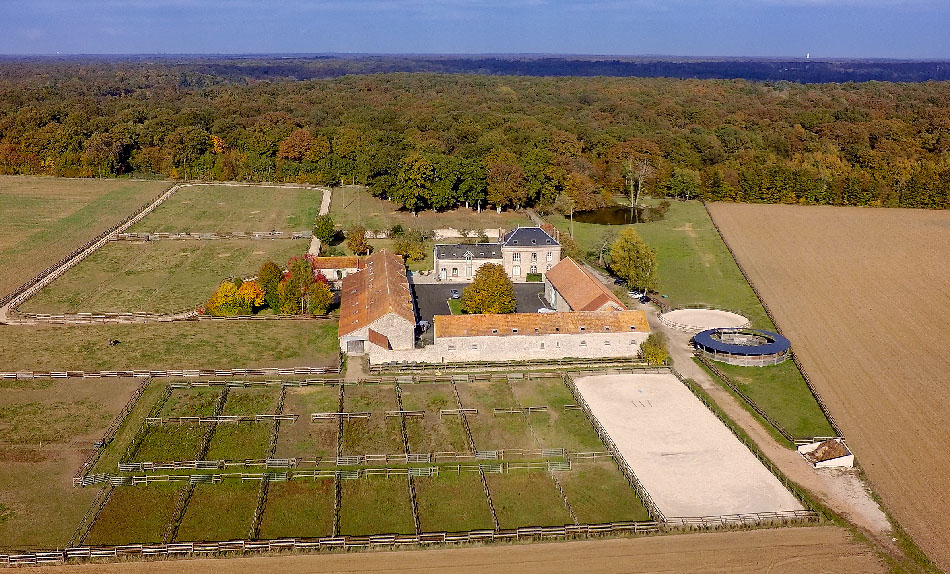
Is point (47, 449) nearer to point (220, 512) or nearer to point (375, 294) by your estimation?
point (220, 512)

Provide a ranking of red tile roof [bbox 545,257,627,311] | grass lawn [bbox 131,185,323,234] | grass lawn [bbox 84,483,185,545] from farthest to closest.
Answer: grass lawn [bbox 131,185,323,234] → red tile roof [bbox 545,257,627,311] → grass lawn [bbox 84,483,185,545]

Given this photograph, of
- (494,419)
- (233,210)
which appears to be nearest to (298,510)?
(494,419)

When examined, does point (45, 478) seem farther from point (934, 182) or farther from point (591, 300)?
point (934, 182)

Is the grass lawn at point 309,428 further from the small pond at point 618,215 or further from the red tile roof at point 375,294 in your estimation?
the small pond at point 618,215

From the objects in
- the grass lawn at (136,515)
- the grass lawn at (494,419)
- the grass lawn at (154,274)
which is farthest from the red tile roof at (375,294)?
the grass lawn at (136,515)

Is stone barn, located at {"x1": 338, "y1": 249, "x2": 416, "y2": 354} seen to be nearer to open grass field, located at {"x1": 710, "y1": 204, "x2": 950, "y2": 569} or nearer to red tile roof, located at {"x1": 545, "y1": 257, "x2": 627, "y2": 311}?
red tile roof, located at {"x1": 545, "y1": 257, "x2": 627, "y2": 311}

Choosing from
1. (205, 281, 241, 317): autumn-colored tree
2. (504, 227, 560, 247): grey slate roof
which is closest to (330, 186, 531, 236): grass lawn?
(504, 227, 560, 247): grey slate roof
